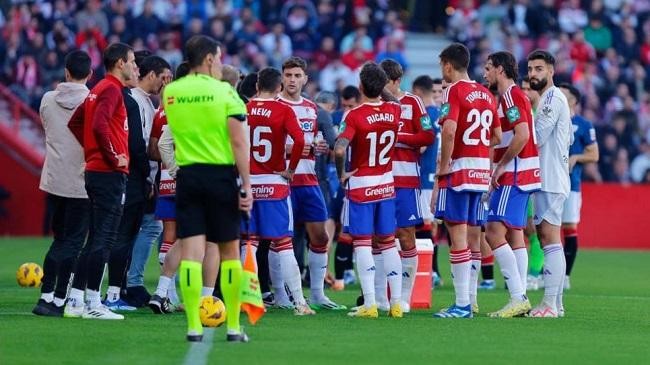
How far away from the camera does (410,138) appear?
1481 cm

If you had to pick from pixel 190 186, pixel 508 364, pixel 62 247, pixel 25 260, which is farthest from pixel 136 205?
pixel 25 260

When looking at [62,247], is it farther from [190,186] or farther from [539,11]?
[539,11]

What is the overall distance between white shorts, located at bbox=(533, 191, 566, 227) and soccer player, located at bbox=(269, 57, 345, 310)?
7.07ft

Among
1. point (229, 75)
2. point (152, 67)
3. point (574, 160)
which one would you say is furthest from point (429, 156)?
point (152, 67)

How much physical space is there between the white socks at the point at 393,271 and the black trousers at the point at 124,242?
238cm

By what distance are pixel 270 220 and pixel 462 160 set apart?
6.29 feet

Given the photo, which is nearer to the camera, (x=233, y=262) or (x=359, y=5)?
(x=233, y=262)

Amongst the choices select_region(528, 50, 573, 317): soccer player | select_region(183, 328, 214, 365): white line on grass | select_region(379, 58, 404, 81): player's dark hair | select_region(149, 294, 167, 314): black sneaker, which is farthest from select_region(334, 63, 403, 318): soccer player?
select_region(183, 328, 214, 365): white line on grass

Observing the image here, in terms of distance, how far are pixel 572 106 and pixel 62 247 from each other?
7.13m

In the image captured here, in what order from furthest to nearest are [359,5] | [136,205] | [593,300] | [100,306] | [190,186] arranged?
[359,5] < [593,300] < [136,205] < [100,306] < [190,186]

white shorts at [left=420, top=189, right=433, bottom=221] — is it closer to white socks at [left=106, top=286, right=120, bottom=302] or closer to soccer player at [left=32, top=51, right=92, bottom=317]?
white socks at [left=106, top=286, right=120, bottom=302]

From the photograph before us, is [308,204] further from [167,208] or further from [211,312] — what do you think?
[211,312]

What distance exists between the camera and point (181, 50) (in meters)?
30.1

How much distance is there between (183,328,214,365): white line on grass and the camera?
1031 centimetres
